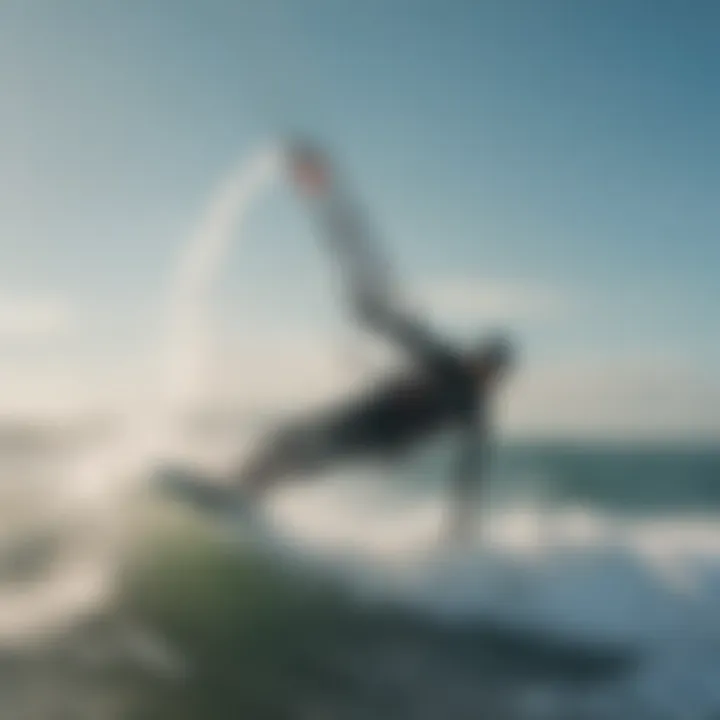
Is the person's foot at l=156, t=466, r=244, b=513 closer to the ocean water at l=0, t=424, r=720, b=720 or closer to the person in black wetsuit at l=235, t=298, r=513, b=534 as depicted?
the ocean water at l=0, t=424, r=720, b=720

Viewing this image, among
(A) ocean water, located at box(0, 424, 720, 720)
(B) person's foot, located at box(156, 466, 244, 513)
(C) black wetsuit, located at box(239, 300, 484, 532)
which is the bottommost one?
(A) ocean water, located at box(0, 424, 720, 720)

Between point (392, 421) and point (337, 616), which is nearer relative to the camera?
point (337, 616)

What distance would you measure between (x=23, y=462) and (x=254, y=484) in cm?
1077

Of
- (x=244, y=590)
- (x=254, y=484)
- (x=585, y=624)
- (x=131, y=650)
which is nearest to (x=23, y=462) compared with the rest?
(x=254, y=484)

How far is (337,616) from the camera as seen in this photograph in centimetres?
1324

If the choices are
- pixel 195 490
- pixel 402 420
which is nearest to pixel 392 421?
pixel 402 420

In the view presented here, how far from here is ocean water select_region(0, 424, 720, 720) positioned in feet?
34.3

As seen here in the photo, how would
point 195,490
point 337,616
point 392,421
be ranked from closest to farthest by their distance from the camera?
1. point 337,616
2. point 195,490
3. point 392,421

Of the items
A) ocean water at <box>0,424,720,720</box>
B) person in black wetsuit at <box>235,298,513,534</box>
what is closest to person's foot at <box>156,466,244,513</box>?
ocean water at <box>0,424,720,720</box>

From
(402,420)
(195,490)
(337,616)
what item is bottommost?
(337,616)

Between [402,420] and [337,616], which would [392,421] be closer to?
[402,420]

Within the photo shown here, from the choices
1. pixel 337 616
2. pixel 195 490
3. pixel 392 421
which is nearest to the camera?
pixel 337 616

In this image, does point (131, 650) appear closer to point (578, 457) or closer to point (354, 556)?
point (354, 556)

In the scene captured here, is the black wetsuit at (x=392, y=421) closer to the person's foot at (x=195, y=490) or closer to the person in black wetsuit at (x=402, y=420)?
the person in black wetsuit at (x=402, y=420)
